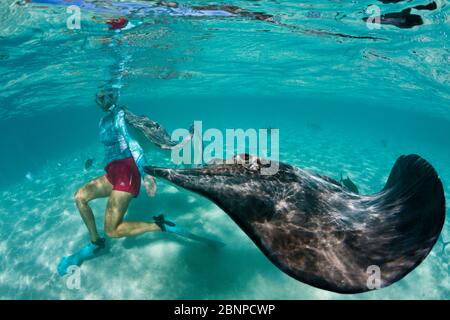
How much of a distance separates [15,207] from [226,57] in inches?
664

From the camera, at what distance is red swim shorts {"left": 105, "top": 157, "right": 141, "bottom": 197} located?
7.34 metres

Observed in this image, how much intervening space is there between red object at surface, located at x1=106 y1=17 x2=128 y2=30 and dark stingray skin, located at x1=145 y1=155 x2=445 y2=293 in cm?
1112

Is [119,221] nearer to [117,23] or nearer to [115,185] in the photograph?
[115,185]

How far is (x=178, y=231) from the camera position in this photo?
7672mm

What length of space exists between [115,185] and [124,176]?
33 centimetres

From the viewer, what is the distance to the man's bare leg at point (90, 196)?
25.1 ft

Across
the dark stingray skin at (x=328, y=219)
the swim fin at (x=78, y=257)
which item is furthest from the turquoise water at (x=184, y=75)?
the dark stingray skin at (x=328, y=219)

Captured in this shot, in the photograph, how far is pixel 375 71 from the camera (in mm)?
23047

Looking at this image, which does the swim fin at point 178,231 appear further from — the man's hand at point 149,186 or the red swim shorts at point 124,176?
the red swim shorts at point 124,176

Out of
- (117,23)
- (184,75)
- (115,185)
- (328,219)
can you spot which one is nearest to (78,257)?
(115,185)

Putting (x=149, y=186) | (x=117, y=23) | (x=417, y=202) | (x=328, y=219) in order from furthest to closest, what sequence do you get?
(x=117, y=23) → (x=149, y=186) → (x=328, y=219) → (x=417, y=202)
